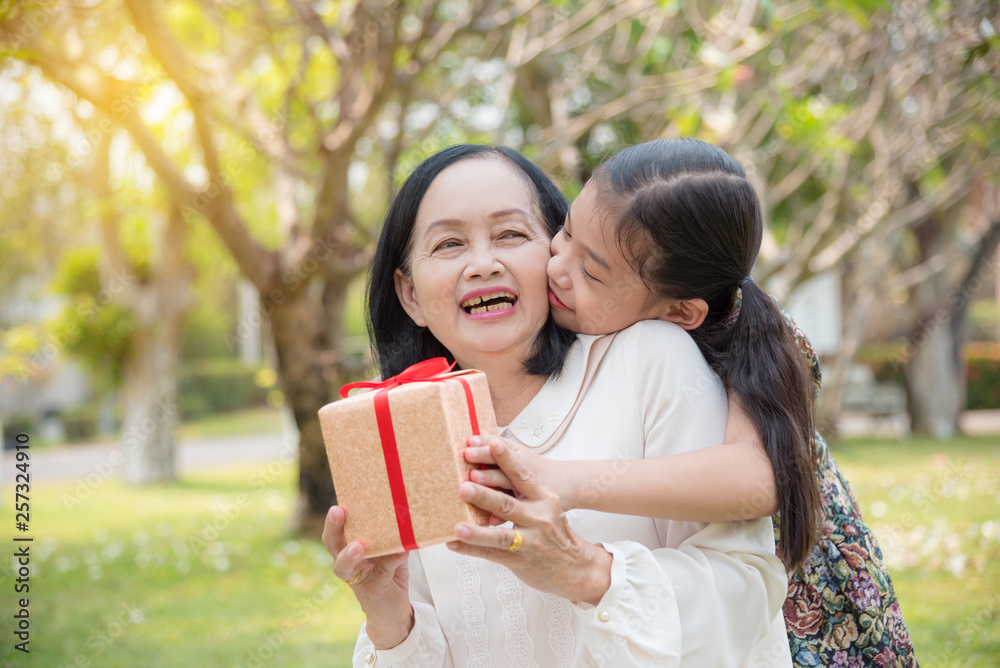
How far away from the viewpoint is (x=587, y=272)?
179cm

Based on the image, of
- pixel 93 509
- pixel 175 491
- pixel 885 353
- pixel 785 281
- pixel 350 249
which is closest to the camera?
pixel 350 249

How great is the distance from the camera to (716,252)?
5.73 feet

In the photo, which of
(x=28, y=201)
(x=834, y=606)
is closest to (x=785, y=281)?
(x=834, y=606)

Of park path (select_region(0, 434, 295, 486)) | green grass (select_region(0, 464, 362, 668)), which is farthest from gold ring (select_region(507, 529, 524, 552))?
park path (select_region(0, 434, 295, 486))

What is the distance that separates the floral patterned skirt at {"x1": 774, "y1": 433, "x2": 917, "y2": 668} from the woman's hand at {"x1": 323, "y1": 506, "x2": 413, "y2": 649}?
0.90 metres

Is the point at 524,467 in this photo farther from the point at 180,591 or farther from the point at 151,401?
the point at 151,401

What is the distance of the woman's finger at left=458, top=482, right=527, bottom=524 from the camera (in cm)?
137

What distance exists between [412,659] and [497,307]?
0.78m

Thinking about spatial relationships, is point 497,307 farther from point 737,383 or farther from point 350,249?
point 350,249

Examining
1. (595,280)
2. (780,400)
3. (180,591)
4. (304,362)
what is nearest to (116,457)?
(180,591)

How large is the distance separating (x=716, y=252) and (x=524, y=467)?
0.65 meters

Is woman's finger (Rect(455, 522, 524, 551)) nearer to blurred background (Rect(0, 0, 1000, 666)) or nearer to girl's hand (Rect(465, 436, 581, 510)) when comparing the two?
girl's hand (Rect(465, 436, 581, 510))

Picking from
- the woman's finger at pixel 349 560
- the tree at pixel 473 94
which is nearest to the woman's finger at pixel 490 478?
the woman's finger at pixel 349 560

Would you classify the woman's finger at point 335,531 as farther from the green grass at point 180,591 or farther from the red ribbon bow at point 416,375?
the green grass at point 180,591
